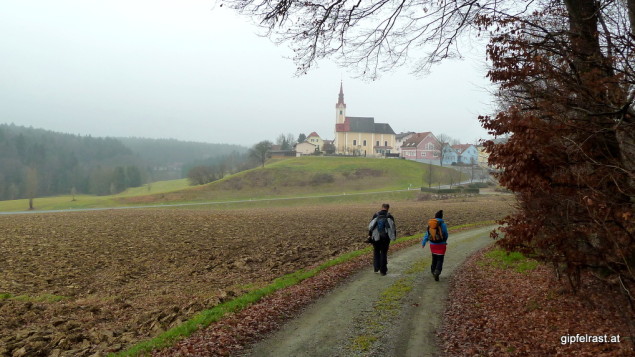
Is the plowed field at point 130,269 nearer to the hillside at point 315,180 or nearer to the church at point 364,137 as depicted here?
the hillside at point 315,180

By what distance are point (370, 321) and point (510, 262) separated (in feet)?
22.0

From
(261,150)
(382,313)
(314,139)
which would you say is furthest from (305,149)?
(382,313)

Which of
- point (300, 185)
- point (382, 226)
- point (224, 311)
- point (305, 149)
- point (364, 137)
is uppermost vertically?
point (364, 137)

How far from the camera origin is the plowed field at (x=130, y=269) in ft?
29.0

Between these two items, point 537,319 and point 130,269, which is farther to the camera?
point 130,269

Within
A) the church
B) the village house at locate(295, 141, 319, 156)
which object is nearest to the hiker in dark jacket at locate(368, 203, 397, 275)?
the church

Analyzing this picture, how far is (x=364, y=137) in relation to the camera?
417 feet

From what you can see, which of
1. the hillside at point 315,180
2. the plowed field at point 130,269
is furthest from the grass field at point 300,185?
the plowed field at point 130,269

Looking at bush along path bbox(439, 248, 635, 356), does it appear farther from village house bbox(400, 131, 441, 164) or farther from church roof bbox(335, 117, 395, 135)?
church roof bbox(335, 117, 395, 135)

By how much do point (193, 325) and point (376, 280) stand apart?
16.8ft

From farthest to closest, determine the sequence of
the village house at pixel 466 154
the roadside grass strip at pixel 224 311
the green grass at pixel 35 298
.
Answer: the village house at pixel 466 154 → the green grass at pixel 35 298 → the roadside grass strip at pixel 224 311

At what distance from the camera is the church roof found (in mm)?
126500

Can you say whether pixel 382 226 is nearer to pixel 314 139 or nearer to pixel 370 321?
pixel 370 321

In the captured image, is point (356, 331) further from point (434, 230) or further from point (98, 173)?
point (98, 173)
